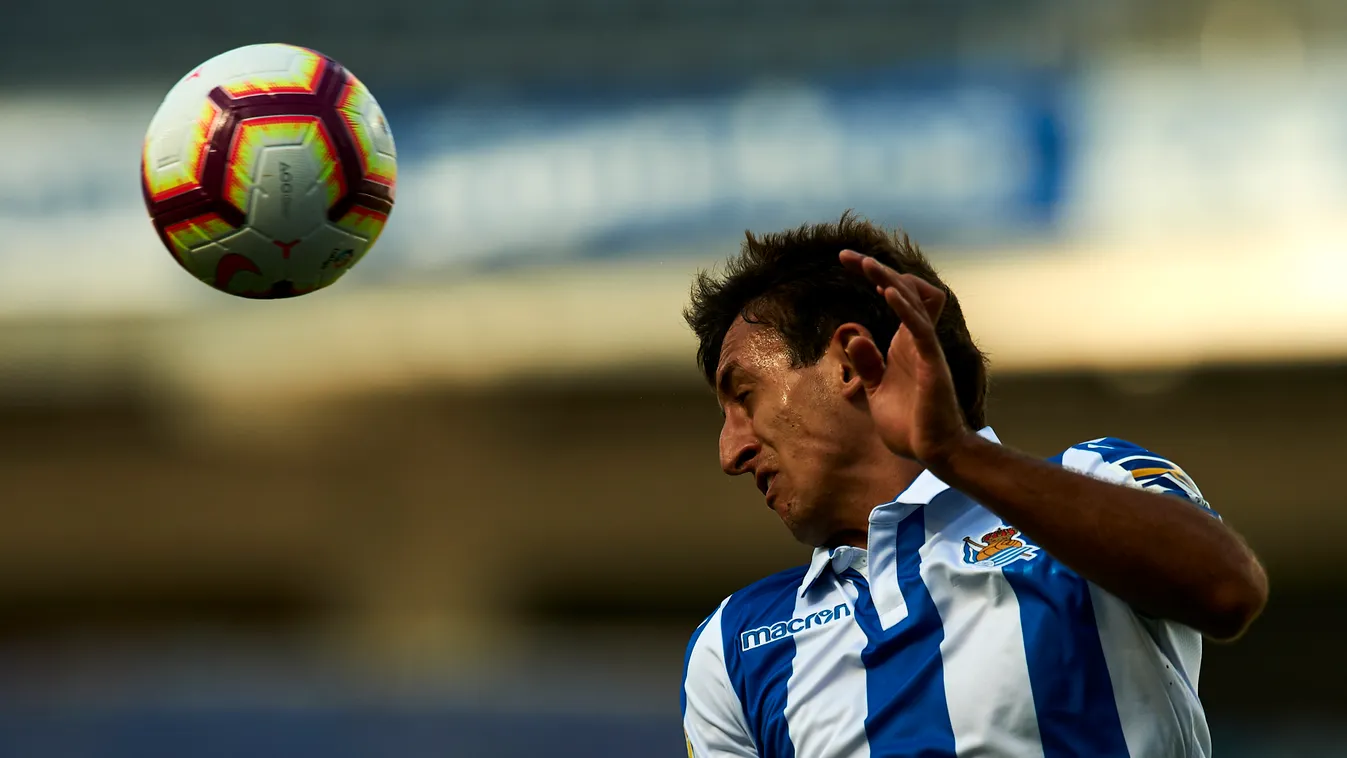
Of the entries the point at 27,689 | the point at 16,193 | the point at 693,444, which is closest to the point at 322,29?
the point at 16,193

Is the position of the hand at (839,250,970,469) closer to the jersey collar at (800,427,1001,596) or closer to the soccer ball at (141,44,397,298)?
the jersey collar at (800,427,1001,596)

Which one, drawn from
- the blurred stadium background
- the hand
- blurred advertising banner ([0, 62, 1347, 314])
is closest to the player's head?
the hand

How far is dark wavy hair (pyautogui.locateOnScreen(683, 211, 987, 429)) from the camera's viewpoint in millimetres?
2703

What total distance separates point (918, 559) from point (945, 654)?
0.19 meters

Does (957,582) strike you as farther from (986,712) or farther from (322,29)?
(322,29)

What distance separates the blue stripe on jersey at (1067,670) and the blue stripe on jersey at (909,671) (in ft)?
0.56

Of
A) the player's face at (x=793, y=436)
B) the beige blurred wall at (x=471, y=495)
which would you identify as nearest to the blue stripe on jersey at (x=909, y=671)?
the player's face at (x=793, y=436)

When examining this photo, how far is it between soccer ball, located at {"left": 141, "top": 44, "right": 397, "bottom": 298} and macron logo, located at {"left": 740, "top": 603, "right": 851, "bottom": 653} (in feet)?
4.38

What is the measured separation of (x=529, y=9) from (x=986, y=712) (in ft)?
41.1

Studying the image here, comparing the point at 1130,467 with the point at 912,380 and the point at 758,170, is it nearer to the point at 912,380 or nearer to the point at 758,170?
the point at 912,380

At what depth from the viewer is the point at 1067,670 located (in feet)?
7.25

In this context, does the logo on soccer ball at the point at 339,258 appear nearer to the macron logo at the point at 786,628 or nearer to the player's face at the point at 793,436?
the player's face at the point at 793,436

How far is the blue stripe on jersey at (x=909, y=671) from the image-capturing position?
2326 millimetres

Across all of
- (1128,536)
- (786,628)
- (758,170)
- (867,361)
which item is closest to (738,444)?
(786,628)
